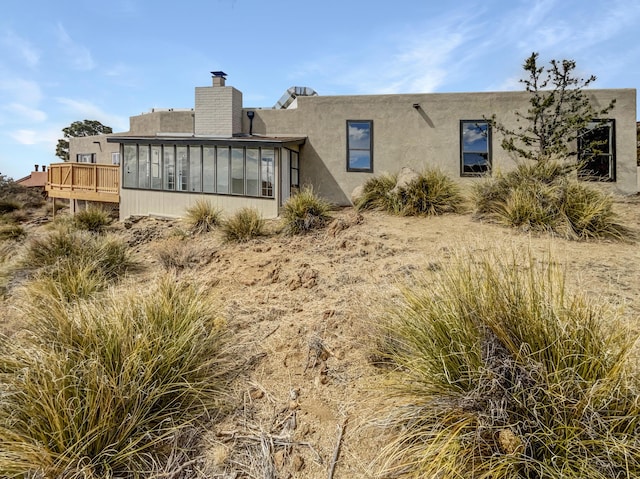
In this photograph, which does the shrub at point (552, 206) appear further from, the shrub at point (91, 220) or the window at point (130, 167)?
the window at point (130, 167)

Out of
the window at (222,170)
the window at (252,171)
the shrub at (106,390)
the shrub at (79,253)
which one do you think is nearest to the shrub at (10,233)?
the shrub at (79,253)

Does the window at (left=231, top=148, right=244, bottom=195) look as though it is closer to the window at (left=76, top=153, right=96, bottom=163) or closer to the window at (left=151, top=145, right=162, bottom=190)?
the window at (left=151, top=145, right=162, bottom=190)

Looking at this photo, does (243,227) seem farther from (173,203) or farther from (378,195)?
(173,203)

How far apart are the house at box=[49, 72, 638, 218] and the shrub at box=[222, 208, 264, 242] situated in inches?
140

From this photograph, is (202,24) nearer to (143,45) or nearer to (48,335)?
(143,45)

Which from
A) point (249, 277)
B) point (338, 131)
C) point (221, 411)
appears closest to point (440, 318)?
point (221, 411)

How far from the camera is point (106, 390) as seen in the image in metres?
2.24

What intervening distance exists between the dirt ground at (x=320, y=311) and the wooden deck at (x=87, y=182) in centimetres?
929

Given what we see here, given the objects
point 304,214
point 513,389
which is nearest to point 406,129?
point 304,214

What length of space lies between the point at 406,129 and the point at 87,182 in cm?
1407

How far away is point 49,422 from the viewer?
2078mm

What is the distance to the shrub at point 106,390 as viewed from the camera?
2.02 metres

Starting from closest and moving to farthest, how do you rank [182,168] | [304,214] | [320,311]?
[320,311] < [304,214] < [182,168]

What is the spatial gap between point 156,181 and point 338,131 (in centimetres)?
763
